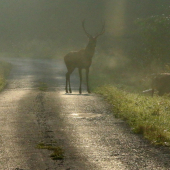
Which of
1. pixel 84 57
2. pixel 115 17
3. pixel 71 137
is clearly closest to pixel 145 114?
pixel 71 137

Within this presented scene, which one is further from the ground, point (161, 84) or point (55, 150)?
point (55, 150)

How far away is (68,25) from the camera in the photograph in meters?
52.2

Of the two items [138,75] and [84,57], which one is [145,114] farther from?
[138,75]

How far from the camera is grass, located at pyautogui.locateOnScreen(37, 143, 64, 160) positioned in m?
7.55

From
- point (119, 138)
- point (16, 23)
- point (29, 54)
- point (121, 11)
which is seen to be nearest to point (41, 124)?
point (119, 138)

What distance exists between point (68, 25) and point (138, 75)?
27449 mm

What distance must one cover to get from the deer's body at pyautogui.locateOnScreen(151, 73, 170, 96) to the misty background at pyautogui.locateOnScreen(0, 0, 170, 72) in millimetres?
12006

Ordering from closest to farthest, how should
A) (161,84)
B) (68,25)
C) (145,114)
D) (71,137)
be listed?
(71,137), (145,114), (161,84), (68,25)

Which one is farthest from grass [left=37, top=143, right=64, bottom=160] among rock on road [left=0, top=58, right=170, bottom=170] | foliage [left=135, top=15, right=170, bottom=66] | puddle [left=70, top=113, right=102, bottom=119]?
foliage [left=135, top=15, right=170, bottom=66]

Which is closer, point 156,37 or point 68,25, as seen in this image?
point 156,37

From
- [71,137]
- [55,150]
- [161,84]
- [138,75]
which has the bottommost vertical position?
[138,75]

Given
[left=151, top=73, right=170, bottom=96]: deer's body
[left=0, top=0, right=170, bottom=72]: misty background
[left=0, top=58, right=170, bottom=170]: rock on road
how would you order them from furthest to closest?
[left=0, top=0, right=170, bottom=72]: misty background → [left=151, top=73, right=170, bottom=96]: deer's body → [left=0, top=58, right=170, bottom=170]: rock on road

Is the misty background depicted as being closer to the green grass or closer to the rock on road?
the green grass

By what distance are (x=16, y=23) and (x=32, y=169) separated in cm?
5541
